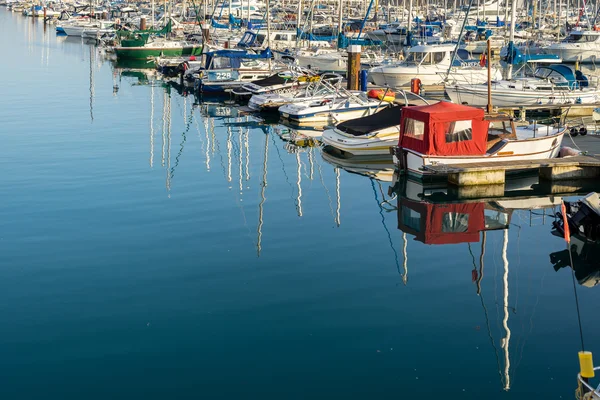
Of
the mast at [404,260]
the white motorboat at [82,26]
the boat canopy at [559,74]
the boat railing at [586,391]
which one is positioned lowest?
the mast at [404,260]

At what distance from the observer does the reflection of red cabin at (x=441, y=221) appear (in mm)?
20609

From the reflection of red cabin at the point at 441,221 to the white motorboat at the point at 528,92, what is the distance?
15.4m

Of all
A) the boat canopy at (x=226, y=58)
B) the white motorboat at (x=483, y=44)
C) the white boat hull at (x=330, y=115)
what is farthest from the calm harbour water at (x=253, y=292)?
the white motorboat at (x=483, y=44)

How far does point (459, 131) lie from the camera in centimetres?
2502

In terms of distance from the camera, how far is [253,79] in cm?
4650

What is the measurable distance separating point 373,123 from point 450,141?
17.6ft

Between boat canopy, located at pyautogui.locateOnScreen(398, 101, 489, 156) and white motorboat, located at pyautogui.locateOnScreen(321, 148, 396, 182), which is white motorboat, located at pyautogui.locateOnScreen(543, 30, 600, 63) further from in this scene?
boat canopy, located at pyautogui.locateOnScreen(398, 101, 489, 156)

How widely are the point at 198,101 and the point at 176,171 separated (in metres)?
17.7

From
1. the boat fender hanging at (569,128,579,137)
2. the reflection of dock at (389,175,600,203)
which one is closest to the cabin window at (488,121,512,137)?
the reflection of dock at (389,175,600,203)

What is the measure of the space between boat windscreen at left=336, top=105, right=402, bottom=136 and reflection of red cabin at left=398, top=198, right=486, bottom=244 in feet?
19.2

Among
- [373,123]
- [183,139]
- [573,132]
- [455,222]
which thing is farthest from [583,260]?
[183,139]

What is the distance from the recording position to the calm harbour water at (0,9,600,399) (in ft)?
43.1

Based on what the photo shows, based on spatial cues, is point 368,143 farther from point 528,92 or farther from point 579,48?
point 579,48

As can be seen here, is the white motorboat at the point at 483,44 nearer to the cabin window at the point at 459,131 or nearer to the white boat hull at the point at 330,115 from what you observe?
the white boat hull at the point at 330,115
